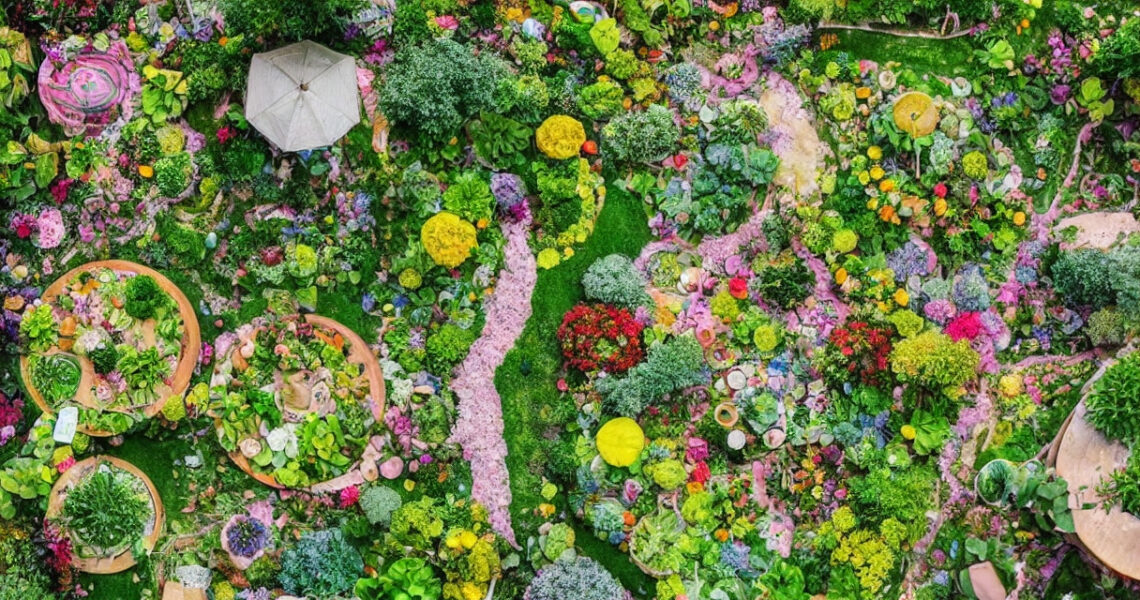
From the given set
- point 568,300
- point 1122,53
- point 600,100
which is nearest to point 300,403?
point 568,300

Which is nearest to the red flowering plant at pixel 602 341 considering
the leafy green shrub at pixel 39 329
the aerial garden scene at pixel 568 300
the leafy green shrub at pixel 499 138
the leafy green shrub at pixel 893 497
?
the aerial garden scene at pixel 568 300

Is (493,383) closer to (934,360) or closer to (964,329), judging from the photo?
(934,360)

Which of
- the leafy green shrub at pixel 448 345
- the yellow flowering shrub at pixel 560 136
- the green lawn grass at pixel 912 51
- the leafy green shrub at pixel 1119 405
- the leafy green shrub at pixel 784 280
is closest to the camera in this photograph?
the leafy green shrub at pixel 1119 405

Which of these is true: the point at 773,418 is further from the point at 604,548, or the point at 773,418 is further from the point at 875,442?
the point at 604,548

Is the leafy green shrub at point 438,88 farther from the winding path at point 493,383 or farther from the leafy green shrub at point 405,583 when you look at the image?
the leafy green shrub at point 405,583

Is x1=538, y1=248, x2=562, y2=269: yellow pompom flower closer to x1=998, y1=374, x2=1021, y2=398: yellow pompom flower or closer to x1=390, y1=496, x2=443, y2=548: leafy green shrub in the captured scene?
x1=390, y1=496, x2=443, y2=548: leafy green shrub

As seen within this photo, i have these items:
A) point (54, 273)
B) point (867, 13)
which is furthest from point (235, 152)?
point (867, 13)
